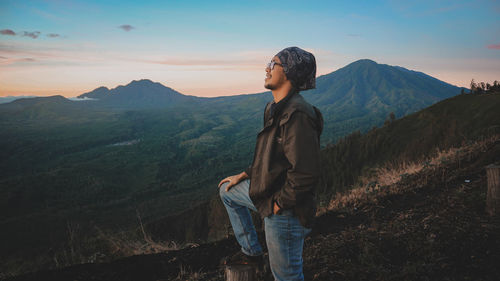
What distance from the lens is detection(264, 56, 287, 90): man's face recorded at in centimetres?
195

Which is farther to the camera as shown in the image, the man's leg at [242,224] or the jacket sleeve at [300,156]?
the man's leg at [242,224]

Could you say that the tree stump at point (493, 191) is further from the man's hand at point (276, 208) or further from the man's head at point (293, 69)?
the man's hand at point (276, 208)

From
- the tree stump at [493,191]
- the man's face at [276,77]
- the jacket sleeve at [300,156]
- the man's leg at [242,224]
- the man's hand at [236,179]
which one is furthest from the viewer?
the tree stump at [493,191]

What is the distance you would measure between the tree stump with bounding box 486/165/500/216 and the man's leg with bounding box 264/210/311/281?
112 inches

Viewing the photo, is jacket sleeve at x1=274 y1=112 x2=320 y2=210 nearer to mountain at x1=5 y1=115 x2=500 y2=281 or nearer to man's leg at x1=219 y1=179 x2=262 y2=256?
man's leg at x1=219 y1=179 x2=262 y2=256

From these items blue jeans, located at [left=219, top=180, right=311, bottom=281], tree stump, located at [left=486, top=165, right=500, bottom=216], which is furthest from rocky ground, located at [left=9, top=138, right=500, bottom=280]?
blue jeans, located at [left=219, top=180, right=311, bottom=281]

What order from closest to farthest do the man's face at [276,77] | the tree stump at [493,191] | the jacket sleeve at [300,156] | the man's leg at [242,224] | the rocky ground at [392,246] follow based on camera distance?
the jacket sleeve at [300,156] → the man's face at [276,77] → the man's leg at [242,224] → the rocky ground at [392,246] → the tree stump at [493,191]

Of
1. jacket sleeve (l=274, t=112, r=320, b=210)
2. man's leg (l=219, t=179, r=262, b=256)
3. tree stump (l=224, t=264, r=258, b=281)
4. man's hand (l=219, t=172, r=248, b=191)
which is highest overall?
jacket sleeve (l=274, t=112, r=320, b=210)

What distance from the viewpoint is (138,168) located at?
158m

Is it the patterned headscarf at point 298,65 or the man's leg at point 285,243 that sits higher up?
the patterned headscarf at point 298,65

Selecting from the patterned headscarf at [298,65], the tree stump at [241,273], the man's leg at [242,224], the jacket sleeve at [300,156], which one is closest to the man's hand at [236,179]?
the man's leg at [242,224]

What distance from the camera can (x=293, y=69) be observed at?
1894mm

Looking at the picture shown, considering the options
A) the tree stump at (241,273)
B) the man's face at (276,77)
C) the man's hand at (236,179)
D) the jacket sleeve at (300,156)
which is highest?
the man's face at (276,77)

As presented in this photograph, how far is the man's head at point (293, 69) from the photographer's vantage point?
1897 millimetres
